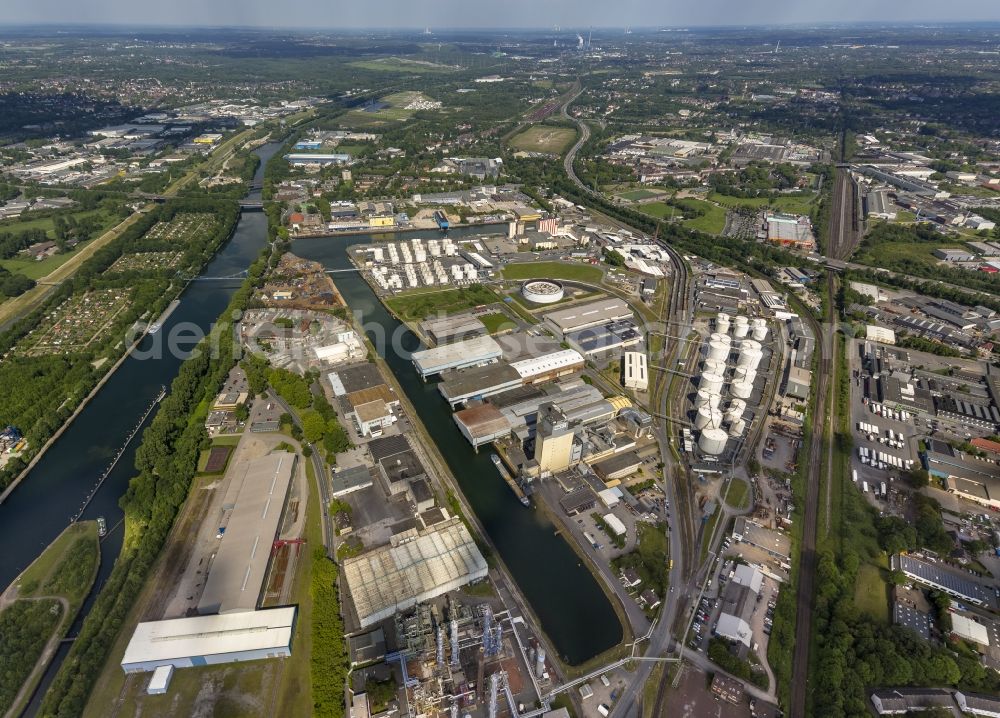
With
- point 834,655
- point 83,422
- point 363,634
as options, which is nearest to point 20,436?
point 83,422

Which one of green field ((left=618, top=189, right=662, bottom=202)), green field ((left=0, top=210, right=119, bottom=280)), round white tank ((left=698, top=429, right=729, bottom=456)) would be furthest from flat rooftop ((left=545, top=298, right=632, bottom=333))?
green field ((left=0, top=210, right=119, bottom=280))

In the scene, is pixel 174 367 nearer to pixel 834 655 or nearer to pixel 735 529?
pixel 735 529

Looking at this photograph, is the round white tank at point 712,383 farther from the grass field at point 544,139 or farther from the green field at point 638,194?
the grass field at point 544,139

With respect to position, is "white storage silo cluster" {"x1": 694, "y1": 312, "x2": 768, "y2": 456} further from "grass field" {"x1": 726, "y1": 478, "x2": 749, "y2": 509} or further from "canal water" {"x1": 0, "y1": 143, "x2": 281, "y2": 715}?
"canal water" {"x1": 0, "y1": 143, "x2": 281, "y2": 715}

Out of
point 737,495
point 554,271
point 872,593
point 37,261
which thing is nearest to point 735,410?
point 737,495

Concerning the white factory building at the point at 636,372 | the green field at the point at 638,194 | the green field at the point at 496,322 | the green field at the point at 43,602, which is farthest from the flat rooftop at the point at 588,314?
the green field at the point at 638,194
